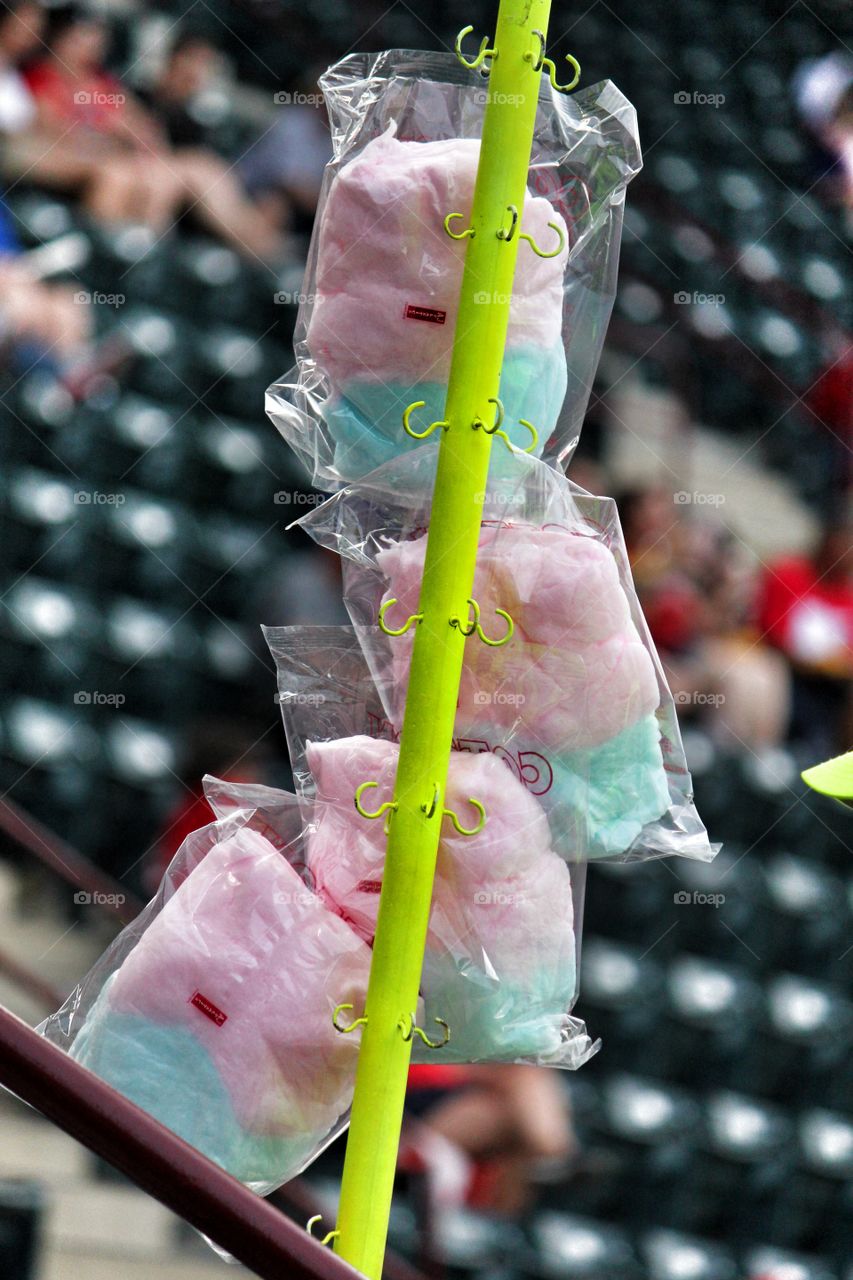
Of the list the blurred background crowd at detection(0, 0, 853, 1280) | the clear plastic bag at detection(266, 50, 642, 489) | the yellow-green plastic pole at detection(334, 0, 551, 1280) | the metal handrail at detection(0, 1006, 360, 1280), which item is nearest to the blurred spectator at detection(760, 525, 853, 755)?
the blurred background crowd at detection(0, 0, 853, 1280)

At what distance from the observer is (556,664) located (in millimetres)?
833

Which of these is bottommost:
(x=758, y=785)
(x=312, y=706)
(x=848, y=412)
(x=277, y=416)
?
(x=758, y=785)

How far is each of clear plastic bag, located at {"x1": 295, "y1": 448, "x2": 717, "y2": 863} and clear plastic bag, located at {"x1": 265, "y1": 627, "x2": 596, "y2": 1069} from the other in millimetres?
21

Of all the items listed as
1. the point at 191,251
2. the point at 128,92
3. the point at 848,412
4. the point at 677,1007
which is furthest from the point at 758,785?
the point at 128,92

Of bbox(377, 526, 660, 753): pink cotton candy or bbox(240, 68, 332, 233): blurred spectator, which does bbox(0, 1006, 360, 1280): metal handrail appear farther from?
bbox(240, 68, 332, 233): blurred spectator

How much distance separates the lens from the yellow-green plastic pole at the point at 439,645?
802 mm

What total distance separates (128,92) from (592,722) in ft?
7.35

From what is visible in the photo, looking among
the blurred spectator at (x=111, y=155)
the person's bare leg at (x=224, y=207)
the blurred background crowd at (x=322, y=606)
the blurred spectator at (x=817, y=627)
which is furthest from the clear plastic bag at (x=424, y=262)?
the blurred spectator at (x=817, y=627)

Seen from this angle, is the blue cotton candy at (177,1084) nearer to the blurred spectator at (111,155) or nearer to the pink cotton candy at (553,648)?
the pink cotton candy at (553,648)

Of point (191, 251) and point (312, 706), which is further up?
point (312, 706)

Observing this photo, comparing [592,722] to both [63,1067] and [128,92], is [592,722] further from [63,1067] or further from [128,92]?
[128,92]

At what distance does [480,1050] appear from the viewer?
0.83 m

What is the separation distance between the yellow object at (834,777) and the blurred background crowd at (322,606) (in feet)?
4.35

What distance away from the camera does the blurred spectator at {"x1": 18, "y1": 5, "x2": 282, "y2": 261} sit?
8.54 feet
